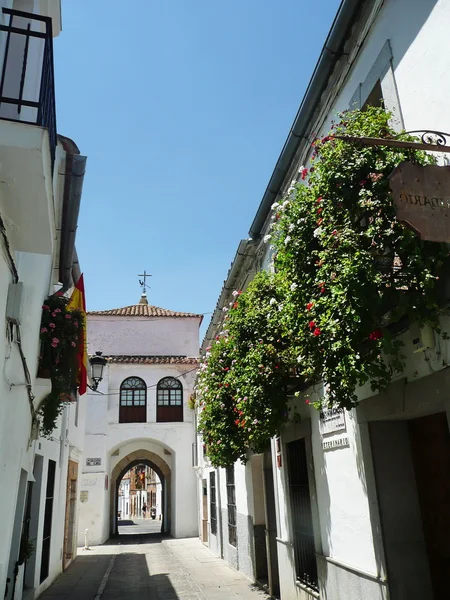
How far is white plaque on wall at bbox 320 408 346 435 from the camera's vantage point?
19.3 feet

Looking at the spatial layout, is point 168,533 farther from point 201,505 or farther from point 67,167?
point 67,167

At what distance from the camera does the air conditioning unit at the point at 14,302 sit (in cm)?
473

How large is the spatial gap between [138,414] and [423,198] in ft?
65.0

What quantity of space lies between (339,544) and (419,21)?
18.8 feet

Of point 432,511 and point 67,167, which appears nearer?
point 432,511

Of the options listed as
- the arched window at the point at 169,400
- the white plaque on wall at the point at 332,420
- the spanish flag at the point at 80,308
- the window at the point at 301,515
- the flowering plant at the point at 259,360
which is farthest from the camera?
the arched window at the point at 169,400

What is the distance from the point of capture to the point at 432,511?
Result: 16.3ft

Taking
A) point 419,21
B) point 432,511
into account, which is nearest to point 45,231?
point 419,21

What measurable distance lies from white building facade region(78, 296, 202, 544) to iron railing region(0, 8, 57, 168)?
16.5 m

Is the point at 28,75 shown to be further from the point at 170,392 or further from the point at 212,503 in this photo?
the point at 170,392

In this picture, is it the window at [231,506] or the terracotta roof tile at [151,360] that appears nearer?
the window at [231,506]

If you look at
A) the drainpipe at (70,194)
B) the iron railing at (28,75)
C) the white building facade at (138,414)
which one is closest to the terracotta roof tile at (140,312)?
the white building facade at (138,414)

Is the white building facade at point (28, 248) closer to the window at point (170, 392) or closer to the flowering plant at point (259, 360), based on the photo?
the flowering plant at point (259, 360)

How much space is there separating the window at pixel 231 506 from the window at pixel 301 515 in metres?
4.89
